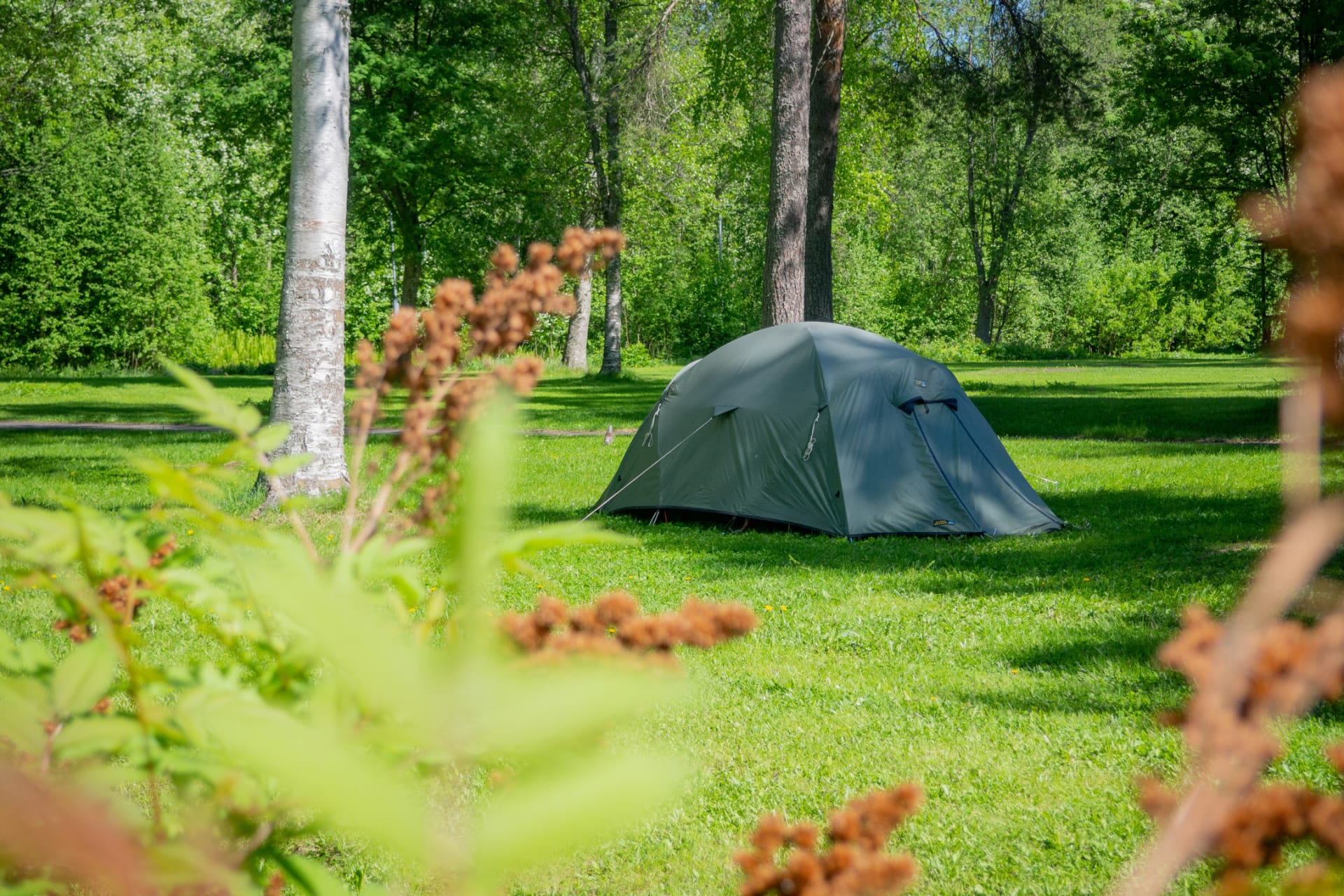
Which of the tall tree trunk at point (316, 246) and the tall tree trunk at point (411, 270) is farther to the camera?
the tall tree trunk at point (411, 270)

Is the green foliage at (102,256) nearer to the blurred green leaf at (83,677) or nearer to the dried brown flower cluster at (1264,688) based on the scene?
the blurred green leaf at (83,677)

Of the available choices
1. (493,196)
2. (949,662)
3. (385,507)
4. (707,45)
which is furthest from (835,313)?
(385,507)

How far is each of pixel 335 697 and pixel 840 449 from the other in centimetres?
701

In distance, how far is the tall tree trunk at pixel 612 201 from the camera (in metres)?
22.4

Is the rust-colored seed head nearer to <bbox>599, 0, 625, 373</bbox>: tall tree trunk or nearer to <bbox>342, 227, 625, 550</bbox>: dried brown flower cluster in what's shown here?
<bbox>342, 227, 625, 550</bbox>: dried brown flower cluster

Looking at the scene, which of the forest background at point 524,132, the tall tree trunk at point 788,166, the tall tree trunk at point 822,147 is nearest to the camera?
the tall tree trunk at point 788,166

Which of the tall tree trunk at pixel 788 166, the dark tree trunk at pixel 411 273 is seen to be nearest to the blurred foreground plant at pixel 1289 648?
the tall tree trunk at pixel 788 166

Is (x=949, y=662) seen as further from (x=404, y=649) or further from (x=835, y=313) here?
(x=835, y=313)

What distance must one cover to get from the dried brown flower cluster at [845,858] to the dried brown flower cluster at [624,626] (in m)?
0.09

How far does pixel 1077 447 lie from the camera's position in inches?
499

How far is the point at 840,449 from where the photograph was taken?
24.3ft

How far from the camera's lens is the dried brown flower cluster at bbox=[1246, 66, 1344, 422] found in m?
0.30

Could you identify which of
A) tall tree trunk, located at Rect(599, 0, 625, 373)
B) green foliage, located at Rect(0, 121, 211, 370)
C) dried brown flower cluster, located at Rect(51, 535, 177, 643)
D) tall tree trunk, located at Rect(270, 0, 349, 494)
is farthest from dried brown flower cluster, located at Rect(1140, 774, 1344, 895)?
green foliage, located at Rect(0, 121, 211, 370)

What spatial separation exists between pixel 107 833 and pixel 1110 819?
3.56 meters
